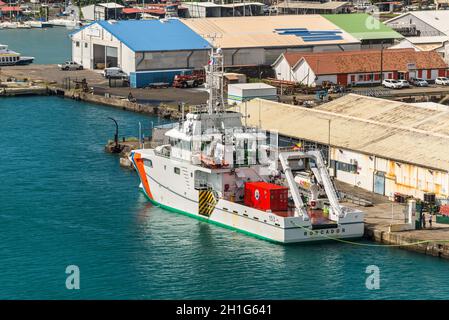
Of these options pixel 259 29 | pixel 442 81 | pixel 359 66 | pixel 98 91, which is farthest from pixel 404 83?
pixel 98 91

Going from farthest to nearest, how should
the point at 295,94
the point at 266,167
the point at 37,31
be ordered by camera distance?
the point at 37,31
the point at 295,94
the point at 266,167

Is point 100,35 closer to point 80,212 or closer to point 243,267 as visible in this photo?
point 80,212

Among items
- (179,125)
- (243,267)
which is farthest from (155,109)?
(243,267)

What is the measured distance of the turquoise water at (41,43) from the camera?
108875 mm

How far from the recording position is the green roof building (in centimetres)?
9075

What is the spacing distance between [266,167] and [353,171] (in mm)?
5334

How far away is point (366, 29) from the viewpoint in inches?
3632

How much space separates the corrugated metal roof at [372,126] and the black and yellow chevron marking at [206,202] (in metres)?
7.11

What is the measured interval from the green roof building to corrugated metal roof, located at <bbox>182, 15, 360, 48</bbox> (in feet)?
3.19

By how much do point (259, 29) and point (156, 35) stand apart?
27.6 ft

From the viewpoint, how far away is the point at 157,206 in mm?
48125

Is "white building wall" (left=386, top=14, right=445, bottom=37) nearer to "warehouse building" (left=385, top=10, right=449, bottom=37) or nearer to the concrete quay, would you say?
"warehouse building" (left=385, top=10, right=449, bottom=37)

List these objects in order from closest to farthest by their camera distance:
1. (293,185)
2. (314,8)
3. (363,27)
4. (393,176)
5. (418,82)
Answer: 1. (293,185)
2. (393,176)
3. (418,82)
4. (363,27)
5. (314,8)

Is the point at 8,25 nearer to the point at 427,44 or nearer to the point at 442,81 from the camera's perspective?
the point at 427,44
